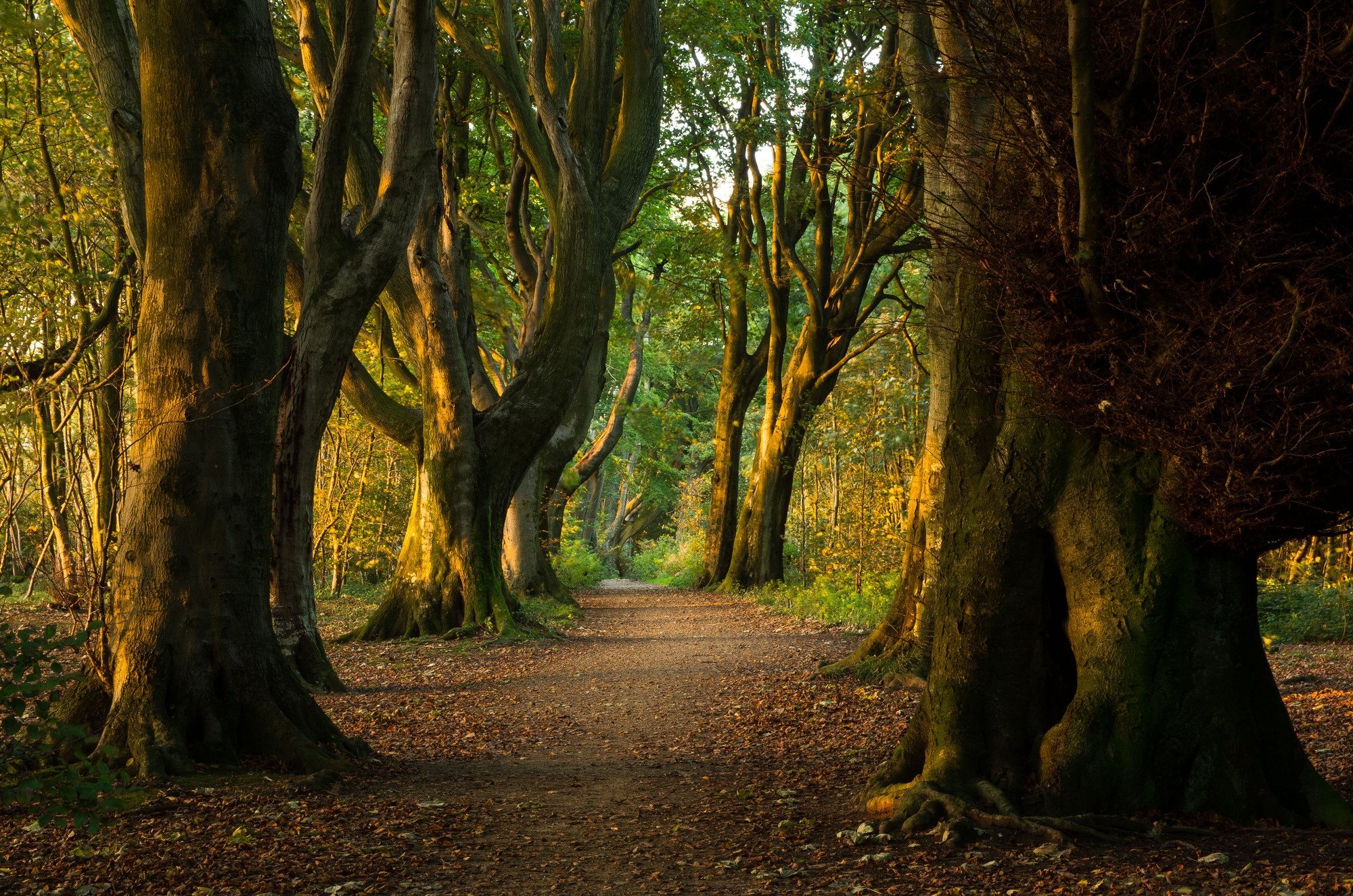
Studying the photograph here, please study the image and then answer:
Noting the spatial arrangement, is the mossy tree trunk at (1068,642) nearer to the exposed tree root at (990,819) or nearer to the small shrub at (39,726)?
the exposed tree root at (990,819)

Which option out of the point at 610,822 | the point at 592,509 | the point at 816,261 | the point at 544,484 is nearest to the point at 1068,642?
the point at 610,822

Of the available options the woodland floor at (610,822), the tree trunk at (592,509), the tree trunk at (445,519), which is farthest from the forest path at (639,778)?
the tree trunk at (592,509)

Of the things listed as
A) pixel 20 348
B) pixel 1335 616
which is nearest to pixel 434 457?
pixel 20 348

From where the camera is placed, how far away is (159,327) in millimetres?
5141

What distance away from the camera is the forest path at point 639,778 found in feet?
12.7

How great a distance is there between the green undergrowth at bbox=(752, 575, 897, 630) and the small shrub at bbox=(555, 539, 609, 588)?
28.2ft

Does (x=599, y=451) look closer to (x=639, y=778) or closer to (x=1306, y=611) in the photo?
(x=1306, y=611)

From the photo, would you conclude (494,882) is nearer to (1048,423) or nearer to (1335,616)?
(1048,423)

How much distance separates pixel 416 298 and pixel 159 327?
20.8 ft

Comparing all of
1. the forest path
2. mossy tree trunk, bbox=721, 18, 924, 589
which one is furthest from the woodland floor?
mossy tree trunk, bbox=721, 18, 924, 589

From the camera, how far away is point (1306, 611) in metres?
10.7

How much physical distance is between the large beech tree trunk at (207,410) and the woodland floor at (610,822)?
487mm

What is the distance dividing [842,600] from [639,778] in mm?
10236

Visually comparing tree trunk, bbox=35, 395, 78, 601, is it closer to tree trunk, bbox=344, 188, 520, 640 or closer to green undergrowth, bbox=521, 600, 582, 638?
tree trunk, bbox=344, 188, 520, 640
